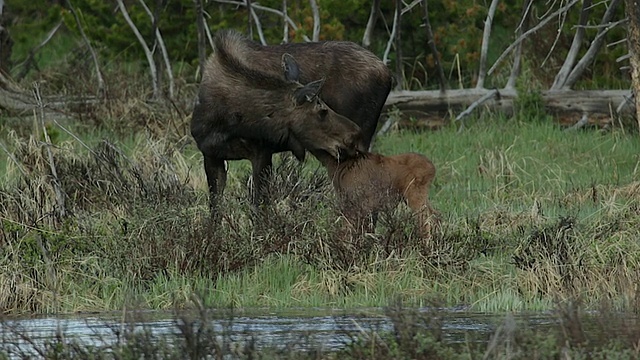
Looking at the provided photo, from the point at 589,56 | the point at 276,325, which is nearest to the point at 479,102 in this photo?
the point at 589,56

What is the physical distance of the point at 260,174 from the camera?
12.4m

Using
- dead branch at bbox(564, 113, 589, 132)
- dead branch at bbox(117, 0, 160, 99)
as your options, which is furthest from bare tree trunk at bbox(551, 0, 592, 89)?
dead branch at bbox(117, 0, 160, 99)

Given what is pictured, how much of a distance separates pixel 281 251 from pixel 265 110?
173 centimetres

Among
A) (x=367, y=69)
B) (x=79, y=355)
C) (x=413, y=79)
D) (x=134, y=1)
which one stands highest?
(x=134, y=1)

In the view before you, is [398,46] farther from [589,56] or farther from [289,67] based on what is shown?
[289,67]

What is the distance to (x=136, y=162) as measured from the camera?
554 inches

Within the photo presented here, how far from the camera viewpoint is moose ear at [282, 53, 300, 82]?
40.1 ft

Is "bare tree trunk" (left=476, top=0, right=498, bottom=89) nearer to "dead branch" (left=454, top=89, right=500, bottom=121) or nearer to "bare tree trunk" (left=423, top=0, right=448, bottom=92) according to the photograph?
"dead branch" (left=454, top=89, right=500, bottom=121)

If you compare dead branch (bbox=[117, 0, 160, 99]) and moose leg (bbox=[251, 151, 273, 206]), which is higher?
dead branch (bbox=[117, 0, 160, 99])

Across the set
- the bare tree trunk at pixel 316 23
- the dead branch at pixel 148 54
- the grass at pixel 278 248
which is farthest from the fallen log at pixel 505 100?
the grass at pixel 278 248

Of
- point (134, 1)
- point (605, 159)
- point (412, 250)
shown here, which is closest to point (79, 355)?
point (412, 250)

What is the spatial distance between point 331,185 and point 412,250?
6.60ft

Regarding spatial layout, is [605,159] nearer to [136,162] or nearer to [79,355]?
[136,162]

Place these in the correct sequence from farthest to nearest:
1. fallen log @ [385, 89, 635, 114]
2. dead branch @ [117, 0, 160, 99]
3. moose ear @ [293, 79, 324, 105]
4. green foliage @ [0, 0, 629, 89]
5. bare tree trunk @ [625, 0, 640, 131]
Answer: green foliage @ [0, 0, 629, 89], dead branch @ [117, 0, 160, 99], fallen log @ [385, 89, 635, 114], bare tree trunk @ [625, 0, 640, 131], moose ear @ [293, 79, 324, 105]
